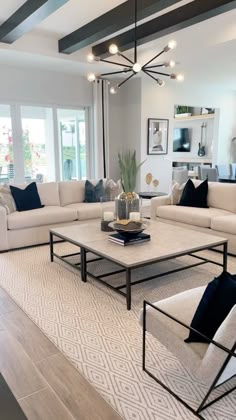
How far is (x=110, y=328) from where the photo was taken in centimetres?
245

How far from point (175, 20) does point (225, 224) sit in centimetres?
269

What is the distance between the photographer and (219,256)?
405cm

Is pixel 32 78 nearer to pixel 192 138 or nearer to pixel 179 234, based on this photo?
pixel 179 234

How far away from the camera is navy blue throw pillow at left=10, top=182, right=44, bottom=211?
460 cm

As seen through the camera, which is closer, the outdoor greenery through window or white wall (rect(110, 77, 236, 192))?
the outdoor greenery through window

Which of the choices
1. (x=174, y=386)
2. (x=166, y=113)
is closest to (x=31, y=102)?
(x=166, y=113)

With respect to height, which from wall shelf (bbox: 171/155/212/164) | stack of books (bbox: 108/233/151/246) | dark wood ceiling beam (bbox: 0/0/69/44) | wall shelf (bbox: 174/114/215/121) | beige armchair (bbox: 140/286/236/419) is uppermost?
dark wood ceiling beam (bbox: 0/0/69/44)

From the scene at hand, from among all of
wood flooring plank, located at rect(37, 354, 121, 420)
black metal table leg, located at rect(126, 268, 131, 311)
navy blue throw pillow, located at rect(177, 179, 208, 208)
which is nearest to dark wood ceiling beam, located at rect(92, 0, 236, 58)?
navy blue throw pillow, located at rect(177, 179, 208, 208)

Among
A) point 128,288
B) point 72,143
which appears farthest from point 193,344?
point 72,143

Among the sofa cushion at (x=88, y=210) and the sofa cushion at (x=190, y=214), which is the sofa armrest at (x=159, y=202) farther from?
the sofa cushion at (x=88, y=210)

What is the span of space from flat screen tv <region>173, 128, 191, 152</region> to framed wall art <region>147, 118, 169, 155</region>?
3625mm

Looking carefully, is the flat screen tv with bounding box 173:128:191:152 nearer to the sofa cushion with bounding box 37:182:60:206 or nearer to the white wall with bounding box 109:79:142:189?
the white wall with bounding box 109:79:142:189

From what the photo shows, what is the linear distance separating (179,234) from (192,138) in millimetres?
7967

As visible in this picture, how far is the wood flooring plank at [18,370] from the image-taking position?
1.84 metres
